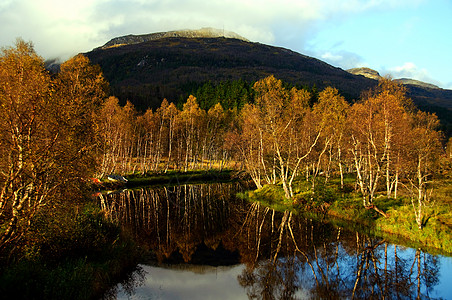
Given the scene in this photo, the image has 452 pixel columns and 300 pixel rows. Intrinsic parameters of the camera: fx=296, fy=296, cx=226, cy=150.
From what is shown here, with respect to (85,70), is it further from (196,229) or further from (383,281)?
(383,281)

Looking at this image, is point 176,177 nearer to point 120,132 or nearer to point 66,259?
point 120,132

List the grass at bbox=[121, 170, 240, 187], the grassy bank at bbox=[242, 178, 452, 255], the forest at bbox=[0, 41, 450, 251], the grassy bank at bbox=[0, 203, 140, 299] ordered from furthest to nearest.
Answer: the grass at bbox=[121, 170, 240, 187] < the grassy bank at bbox=[242, 178, 452, 255] < the forest at bbox=[0, 41, 450, 251] < the grassy bank at bbox=[0, 203, 140, 299]

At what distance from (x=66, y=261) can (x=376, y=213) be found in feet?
82.2

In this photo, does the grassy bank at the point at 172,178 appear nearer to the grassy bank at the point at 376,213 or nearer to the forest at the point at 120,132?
the forest at the point at 120,132

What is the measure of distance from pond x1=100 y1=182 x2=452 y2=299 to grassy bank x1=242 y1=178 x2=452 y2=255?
64.5 inches

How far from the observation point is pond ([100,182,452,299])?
50.3 ft

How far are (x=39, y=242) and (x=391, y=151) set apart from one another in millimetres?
30503

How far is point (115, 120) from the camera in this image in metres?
51.0

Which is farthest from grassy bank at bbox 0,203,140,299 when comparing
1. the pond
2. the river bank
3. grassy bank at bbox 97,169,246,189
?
grassy bank at bbox 97,169,246,189

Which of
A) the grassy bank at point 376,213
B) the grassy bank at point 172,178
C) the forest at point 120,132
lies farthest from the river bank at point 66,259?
the grassy bank at point 172,178

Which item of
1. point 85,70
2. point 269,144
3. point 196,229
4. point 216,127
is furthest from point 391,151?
point 216,127

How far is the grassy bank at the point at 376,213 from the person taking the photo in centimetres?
2158

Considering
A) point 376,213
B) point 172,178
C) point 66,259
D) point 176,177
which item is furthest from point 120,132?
point 376,213

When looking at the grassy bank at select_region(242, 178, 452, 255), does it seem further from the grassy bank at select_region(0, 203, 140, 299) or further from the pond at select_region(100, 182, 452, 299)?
the grassy bank at select_region(0, 203, 140, 299)
